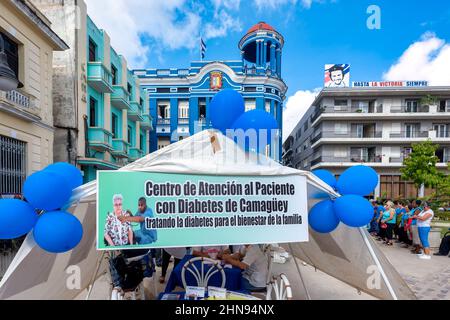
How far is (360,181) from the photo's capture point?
3584mm

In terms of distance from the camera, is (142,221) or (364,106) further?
(364,106)

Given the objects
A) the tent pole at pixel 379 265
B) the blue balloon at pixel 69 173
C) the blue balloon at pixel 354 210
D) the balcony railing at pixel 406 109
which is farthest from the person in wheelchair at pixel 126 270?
the balcony railing at pixel 406 109

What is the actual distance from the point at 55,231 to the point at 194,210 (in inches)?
63.4

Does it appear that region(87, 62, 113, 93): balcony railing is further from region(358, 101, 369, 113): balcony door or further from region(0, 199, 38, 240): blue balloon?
region(358, 101, 369, 113): balcony door

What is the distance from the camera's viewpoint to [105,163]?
1293 centimetres

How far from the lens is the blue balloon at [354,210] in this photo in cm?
336

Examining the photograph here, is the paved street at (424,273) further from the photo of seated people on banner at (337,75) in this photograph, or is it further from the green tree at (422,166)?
the photo of seated people on banner at (337,75)

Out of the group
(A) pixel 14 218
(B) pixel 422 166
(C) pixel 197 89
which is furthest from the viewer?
(C) pixel 197 89

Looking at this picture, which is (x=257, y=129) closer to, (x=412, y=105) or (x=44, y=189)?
(x=44, y=189)

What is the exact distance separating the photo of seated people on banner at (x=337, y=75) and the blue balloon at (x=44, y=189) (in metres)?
31.2

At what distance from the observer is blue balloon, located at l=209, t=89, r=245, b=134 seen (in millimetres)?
3684

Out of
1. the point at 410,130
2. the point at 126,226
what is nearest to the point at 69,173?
the point at 126,226

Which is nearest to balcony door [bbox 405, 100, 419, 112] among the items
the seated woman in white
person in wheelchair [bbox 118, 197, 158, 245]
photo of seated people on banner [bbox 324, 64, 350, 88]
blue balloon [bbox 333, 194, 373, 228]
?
photo of seated people on banner [bbox 324, 64, 350, 88]
